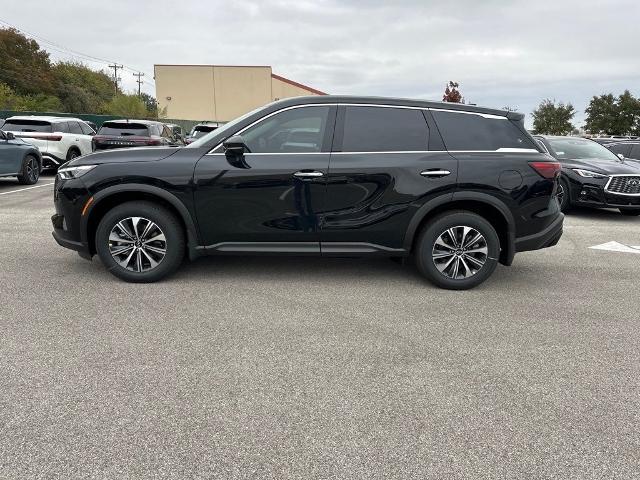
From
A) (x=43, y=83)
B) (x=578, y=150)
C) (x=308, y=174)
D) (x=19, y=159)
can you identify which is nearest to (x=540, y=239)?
(x=308, y=174)

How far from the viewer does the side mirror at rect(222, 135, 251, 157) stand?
4461 mm

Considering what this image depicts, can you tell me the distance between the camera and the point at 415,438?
250 cm

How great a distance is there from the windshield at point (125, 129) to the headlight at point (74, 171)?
9340 mm

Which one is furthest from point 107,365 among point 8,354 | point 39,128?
point 39,128

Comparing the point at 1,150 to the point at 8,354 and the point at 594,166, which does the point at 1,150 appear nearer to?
the point at 8,354

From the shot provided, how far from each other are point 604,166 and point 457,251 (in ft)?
A: 20.0

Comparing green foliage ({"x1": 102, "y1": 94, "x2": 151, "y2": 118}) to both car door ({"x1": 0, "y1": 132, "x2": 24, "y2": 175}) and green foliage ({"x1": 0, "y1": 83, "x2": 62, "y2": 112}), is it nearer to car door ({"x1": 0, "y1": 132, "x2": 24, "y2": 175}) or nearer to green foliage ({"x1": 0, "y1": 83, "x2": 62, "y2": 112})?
green foliage ({"x1": 0, "y1": 83, "x2": 62, "y2": 112})

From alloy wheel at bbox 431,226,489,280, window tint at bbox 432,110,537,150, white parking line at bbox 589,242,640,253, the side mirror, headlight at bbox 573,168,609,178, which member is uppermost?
window tint at bbox 432,110,537,150

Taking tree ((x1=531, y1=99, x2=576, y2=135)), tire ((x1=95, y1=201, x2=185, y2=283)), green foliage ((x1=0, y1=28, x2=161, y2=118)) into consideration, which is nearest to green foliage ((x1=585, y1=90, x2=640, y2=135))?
tree ((x1=531, y1=99, x2=576, y2=135))

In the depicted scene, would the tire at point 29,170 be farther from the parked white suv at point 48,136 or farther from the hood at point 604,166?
the hood at point 604,166

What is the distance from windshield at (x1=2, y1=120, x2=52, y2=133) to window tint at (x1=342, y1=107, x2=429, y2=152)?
39.0ft

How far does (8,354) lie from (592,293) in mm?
4959

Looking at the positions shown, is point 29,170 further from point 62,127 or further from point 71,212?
point 71,212

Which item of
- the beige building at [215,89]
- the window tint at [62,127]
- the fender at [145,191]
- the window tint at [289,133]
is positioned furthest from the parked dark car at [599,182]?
the beige building at [215,89]
